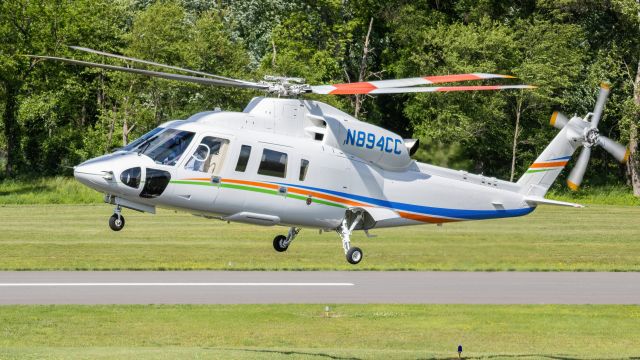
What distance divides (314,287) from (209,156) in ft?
123

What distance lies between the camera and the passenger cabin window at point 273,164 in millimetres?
27641

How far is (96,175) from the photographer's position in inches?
1008

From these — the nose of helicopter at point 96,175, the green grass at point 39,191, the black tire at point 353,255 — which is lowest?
the green grass at point 39,191

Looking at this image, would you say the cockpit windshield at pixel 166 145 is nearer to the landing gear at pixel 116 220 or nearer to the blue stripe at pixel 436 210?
the landing gear at pixel 116 220

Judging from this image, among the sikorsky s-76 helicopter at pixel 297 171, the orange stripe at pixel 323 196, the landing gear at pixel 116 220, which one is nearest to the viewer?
the landing gear at pixel 116 220

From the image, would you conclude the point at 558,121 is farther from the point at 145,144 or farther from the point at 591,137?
the point at 145,144

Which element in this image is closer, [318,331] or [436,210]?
[436,210]

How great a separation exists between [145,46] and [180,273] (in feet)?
54.3

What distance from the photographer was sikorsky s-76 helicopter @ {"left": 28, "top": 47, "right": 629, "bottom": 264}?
1035 inches

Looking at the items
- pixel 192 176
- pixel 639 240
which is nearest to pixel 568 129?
pixel 192 176

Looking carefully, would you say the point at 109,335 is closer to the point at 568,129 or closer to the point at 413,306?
the point at 413,306

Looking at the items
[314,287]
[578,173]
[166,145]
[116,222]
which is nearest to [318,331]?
[314,287]

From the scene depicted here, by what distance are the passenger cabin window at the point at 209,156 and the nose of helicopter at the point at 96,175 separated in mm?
1838

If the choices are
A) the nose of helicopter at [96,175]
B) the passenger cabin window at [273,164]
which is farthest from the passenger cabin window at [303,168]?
the nose of helicopter at [96,175]
